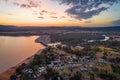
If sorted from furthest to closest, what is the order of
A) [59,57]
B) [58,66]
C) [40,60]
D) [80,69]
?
[59,57] → [40,60] → [58,66] → [80,69]

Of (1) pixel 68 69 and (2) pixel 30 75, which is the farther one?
(1) pixel 68 69

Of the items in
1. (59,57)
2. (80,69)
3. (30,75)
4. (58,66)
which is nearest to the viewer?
(30,75)

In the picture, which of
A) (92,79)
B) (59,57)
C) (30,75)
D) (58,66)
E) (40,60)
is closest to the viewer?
(92,79)

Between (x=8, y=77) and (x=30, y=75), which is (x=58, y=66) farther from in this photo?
(x=8, y=77)

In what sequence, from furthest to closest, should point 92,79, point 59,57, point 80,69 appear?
point 59,57 → point 80,69 → point 92,79

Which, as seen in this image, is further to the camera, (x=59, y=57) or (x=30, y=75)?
(x=59, y=57)

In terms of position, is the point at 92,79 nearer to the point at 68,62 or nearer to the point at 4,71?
→ the point at 68,62

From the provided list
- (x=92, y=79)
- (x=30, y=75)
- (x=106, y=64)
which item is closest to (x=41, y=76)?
(x=30, y=75)

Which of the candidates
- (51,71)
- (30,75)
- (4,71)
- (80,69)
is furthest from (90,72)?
(4,71)
